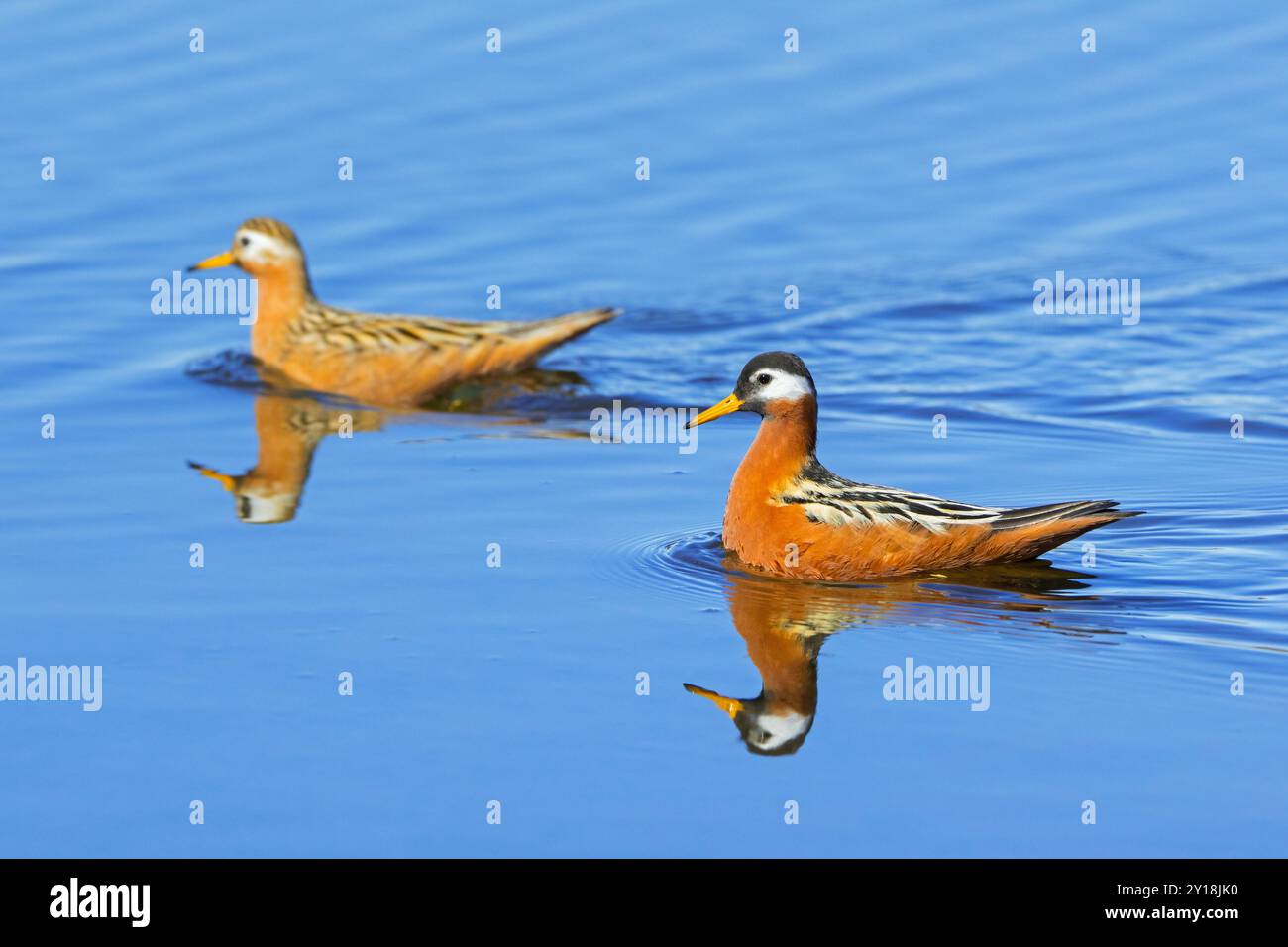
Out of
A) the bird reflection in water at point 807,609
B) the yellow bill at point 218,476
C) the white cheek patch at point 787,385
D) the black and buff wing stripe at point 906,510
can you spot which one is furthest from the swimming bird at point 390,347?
the bird reflection in water at point 807,609

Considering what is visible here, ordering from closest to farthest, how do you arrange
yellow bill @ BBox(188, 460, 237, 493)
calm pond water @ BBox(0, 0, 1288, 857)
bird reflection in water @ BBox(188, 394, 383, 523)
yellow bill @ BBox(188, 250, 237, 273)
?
calm pond water @ BBox(0, 0, 1288, 857) < bird reflection in water @ BBox(188, 394, 383, 523) < yellow bill @ BBox(188, 460, 237, 493) < yellow bill @ BBox(188, 250, 237, 273)

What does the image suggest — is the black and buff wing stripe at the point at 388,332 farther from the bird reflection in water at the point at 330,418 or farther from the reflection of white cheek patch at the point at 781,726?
the reflection of white cheek patch at the point at 781,726

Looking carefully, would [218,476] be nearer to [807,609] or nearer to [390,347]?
[390,347]

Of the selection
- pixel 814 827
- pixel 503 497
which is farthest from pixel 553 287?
pixel 814 827

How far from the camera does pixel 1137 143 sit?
24719 mm

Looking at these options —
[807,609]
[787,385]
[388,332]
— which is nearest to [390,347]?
[388,332]

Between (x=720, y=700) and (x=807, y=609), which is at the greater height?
(x=807, y=609)

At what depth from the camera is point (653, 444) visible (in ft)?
55.0

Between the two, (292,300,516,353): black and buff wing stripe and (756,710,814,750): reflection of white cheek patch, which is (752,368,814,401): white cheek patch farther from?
(292,300,516,353): black and buff wing stripe

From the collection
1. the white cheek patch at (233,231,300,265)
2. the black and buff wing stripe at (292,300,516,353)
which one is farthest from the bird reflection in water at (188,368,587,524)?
the white cheek patch at (233,231,300,265)

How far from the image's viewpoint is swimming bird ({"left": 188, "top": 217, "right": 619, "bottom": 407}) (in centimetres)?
1891

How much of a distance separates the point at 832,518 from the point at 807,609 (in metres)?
0.91

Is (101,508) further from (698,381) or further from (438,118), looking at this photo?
(438,118)

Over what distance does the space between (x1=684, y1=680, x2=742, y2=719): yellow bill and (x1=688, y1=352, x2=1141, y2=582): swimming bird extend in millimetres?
2384
